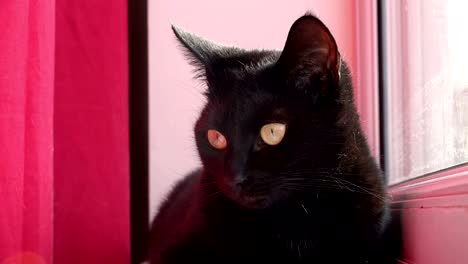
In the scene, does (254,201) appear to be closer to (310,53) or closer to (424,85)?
(310,53)

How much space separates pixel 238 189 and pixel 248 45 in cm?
96

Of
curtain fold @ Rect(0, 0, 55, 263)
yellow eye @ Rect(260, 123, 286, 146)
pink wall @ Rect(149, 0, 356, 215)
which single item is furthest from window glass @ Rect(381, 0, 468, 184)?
curtain fold @ Rect(0, 0, 55, 263)

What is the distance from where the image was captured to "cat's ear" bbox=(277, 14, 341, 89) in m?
0.82

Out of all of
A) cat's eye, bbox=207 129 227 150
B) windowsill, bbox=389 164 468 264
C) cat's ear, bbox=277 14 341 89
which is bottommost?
windowsill, bbox=389 164 468 264

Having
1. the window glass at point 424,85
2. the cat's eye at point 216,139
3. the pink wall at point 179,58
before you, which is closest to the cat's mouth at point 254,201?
the cat's eye at point 216,139

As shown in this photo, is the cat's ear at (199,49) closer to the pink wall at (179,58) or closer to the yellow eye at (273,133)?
the yellow eye at (273,133)

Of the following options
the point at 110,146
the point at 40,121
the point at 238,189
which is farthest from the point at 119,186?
the point at 238,189

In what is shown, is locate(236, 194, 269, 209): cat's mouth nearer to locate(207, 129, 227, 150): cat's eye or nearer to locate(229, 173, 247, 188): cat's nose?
locate(229, 173, 247, 188): cat's nose

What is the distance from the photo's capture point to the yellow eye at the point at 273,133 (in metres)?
0.87

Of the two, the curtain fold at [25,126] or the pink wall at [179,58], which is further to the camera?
the pink wall at [179,58]

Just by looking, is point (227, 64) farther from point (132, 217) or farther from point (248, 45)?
point (132, 217)

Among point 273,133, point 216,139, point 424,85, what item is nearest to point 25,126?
point 216,139

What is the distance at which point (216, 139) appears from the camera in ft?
3.15

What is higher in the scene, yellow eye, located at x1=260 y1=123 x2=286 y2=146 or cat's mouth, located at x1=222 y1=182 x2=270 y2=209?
yellow eye, located at x1=260 y1=123 x2=286 y2=146
